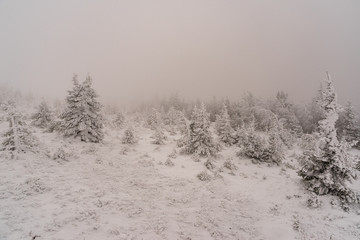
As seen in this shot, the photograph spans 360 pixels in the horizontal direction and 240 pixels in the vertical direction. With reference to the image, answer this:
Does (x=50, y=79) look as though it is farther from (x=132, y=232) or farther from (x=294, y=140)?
(x=132, y=232)

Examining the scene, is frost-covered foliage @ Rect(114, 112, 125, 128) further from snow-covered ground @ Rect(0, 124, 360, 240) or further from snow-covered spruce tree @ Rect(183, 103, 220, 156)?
snow-covered ground @ Rect(0, 124, 360, 240)

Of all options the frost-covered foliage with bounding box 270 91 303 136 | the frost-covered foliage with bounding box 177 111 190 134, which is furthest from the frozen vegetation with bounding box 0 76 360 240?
the frost-covered foliage with bounding box 270 91 303 136

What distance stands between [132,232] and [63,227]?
3200 mm

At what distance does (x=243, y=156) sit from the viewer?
2931cm

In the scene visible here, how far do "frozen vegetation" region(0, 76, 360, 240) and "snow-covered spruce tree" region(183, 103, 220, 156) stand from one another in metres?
0.12

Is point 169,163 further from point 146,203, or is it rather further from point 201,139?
point 146,203

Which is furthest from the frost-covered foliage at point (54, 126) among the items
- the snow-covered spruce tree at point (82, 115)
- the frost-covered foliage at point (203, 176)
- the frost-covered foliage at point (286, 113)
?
the frost-covered foliage at point (286, 113)

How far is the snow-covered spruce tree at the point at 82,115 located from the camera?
87.6 ft

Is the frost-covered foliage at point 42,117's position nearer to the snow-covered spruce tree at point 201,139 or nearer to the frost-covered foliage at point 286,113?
the snow-covered spruce tree at point 201,139

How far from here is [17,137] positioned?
19.1 metres

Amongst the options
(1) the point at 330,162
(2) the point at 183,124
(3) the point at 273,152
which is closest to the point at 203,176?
(1) the point at 330,162

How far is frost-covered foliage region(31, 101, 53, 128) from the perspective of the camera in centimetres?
3291

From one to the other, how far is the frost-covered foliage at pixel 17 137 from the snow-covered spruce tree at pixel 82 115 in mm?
6412

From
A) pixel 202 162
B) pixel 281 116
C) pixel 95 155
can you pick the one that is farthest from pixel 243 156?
pixel 281 116
